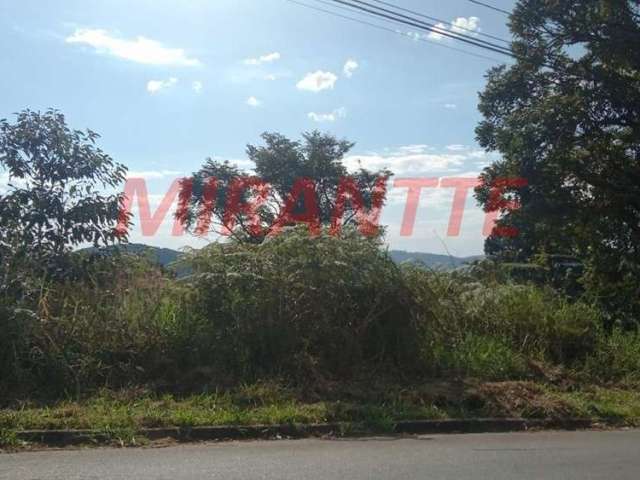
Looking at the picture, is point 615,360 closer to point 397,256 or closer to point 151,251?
point 397,256

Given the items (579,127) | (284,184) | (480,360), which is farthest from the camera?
Result: (284,184)

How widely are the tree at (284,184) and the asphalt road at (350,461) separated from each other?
75.3ft

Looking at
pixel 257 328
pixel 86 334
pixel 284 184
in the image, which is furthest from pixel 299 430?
pixel 284 184

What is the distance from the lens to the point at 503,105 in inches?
723

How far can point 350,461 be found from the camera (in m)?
6.18

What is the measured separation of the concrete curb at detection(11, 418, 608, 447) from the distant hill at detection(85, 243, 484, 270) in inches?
133

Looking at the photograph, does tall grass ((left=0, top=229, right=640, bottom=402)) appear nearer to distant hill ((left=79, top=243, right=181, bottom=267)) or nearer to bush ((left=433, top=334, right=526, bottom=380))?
bush ((left=433, top=334, right=526, bottom=380))

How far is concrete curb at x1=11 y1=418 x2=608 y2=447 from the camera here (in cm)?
684

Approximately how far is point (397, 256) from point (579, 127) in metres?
8.31

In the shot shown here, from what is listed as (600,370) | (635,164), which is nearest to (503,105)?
(635,164)

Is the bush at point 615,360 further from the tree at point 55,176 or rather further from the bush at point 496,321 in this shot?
the tree at point 55,176

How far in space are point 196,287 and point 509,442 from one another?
4.92 meters

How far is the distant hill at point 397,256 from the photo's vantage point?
1125cm

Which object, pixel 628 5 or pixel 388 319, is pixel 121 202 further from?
pixel 628 5
